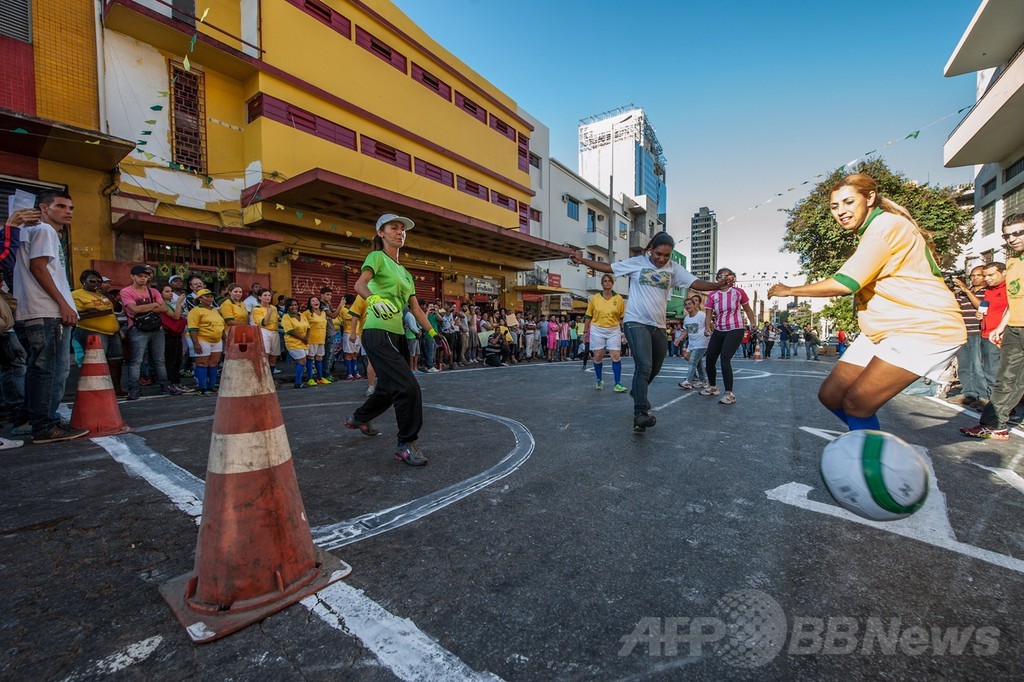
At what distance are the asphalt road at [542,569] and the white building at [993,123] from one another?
1744cm

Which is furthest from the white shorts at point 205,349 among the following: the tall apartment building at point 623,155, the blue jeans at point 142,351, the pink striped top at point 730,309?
the tall apartment building at point 623,155

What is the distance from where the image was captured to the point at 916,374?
7.80 feet

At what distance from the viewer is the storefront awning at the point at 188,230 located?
10.3m

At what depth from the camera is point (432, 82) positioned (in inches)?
742

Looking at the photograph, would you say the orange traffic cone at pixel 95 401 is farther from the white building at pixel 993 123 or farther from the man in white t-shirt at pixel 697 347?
the white building at pixel 993 123

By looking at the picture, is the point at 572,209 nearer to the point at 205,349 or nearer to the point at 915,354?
the point at 205,349

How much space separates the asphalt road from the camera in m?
1.39

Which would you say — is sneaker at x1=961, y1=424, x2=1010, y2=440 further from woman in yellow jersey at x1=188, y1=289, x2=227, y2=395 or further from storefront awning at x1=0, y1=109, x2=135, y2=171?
storefront awning at x1=0, y1=109, x2=135, y2=171

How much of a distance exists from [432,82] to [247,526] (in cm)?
2073

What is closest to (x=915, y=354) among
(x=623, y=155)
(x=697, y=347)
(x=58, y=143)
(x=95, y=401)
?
(x=697, y=347)

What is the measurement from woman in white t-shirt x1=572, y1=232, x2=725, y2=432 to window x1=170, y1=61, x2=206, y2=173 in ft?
39.9

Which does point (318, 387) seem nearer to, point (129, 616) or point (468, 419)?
point (468, 419)

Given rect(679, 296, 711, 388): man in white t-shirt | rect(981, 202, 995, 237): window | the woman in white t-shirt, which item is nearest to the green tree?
rect(981, 202, 995, 237): window

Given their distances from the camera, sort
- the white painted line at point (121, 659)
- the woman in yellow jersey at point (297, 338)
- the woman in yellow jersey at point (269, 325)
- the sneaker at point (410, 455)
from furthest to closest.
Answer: the woman in yellow jersey at point (269, 325) < the woman in yellow jersey at point (297, 338) < the sneaker at point (410, 455) < the white painted line at point (121, 659)
